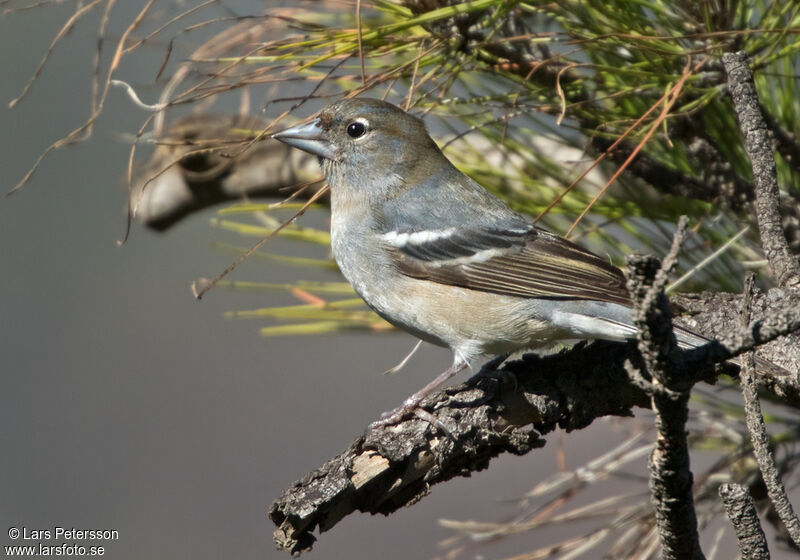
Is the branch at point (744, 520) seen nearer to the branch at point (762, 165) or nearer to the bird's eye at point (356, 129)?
the branch at point (762, 165)

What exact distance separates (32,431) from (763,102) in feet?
19.0

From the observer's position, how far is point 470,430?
189 centimetres

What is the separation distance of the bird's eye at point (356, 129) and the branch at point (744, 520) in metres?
1.83

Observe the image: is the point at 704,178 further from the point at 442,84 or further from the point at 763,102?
the point at 442,84

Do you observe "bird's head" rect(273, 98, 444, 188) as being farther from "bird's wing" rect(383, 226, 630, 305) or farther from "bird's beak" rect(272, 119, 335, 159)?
"bird's wing" rect(383, 226, 630, 305)

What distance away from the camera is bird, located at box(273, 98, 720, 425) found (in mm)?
2348

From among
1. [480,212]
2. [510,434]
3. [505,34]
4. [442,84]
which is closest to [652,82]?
[505,34]

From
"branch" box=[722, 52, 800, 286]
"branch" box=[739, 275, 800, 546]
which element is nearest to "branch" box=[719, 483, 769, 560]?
"branch" box=[739, 275, 800, 546]

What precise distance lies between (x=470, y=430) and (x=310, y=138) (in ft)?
4.09

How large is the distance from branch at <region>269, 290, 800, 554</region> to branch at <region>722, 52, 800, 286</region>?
0.06 m

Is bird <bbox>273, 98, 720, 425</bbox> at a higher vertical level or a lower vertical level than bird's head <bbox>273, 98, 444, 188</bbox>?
lower

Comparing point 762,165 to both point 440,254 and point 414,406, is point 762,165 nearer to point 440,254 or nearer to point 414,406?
point 414,406

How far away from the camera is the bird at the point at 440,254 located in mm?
2348

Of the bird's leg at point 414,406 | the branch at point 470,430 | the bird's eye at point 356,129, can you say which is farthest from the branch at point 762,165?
the bird's eye at point 356,129
